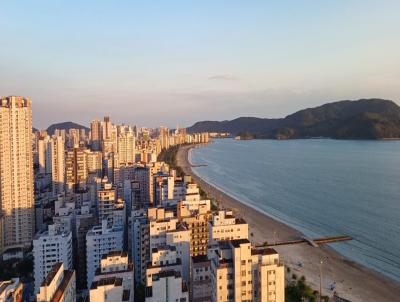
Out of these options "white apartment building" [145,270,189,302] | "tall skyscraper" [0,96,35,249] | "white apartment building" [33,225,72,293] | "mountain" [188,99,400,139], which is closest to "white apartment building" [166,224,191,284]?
"white apartment building" [145,270,189,302]

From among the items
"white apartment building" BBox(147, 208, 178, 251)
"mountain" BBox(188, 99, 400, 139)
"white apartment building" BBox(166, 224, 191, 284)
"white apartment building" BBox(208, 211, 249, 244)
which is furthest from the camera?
"mountain" BBox(188, 99, 400, 139)

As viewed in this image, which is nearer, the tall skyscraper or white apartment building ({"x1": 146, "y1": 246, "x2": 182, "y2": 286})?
white apartment building ({"x1": 146, "y1": 246, "x2": 182, "y2": 286})

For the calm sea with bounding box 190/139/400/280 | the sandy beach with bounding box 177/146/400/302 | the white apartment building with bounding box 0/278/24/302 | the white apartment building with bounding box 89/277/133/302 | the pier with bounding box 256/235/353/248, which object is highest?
the white apartment building with bounding box 89/277/133/302

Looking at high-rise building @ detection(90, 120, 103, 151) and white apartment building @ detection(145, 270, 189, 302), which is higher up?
high-rise building @ detection(90, 120, 103, 151)

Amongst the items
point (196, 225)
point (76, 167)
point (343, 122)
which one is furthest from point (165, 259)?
point (343, 122)

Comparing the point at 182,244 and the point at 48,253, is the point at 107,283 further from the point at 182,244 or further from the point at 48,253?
the point at 48,253

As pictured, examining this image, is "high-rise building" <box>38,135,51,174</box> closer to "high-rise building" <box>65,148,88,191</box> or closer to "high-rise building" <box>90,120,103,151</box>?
"high-rise building" <box>65,148,88,191</box>

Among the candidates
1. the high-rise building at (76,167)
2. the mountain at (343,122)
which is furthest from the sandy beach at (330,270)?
the mountain at (343,122)

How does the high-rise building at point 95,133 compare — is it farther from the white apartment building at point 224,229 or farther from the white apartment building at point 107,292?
the white apartment building at point 107,292

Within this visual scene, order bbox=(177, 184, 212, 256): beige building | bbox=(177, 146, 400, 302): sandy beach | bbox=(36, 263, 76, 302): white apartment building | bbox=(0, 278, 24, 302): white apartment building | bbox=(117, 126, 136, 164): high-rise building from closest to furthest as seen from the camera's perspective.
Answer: bbox=(36, 263, 76, 302): white apartment building → bbox=(0, 278, 24, 302): white apartment building → bbox=(177, 146, 400, 302): sandy beach → bbox=(177, 184, 212, 256): beige building → bbox=(117, 126, 136, 164): high-rise building
